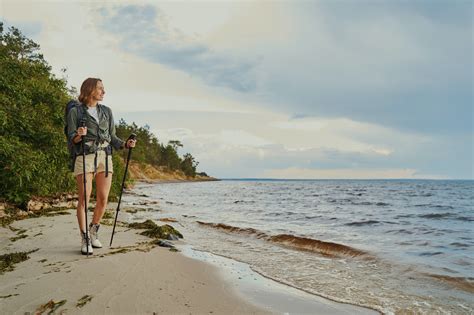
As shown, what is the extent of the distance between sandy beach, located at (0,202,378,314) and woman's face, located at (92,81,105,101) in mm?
2400

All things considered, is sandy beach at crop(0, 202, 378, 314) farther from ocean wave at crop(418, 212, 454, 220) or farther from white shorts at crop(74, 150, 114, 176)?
ocean wave at crop(418, 212, 454, 220)

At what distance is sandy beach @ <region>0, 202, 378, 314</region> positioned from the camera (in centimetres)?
352

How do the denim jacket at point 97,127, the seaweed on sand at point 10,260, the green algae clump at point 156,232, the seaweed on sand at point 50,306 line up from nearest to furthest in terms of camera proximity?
the seaweed on sand at point 50,306 < the seaweed on sand at point 10,260 < the denim jacket at point 97,127 < the green algae clump at point 156,232

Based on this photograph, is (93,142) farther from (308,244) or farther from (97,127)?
(308,244)

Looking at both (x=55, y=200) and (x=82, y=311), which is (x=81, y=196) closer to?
(x=82, y=311)

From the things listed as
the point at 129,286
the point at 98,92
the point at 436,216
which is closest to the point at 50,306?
the point at 129,286

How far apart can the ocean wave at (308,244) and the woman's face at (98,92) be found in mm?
6495

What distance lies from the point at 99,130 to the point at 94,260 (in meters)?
1.96

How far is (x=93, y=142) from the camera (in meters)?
5.45

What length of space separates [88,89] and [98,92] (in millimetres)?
148

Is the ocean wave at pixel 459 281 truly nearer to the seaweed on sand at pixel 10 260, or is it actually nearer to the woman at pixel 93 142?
the woman at pixel 93 142

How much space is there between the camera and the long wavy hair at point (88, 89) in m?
5.45

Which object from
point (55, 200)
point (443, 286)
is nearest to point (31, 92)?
point (55, 200)

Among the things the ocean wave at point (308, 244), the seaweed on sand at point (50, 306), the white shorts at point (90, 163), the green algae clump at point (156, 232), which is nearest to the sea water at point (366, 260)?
the ocean wave at point (308, 244)
